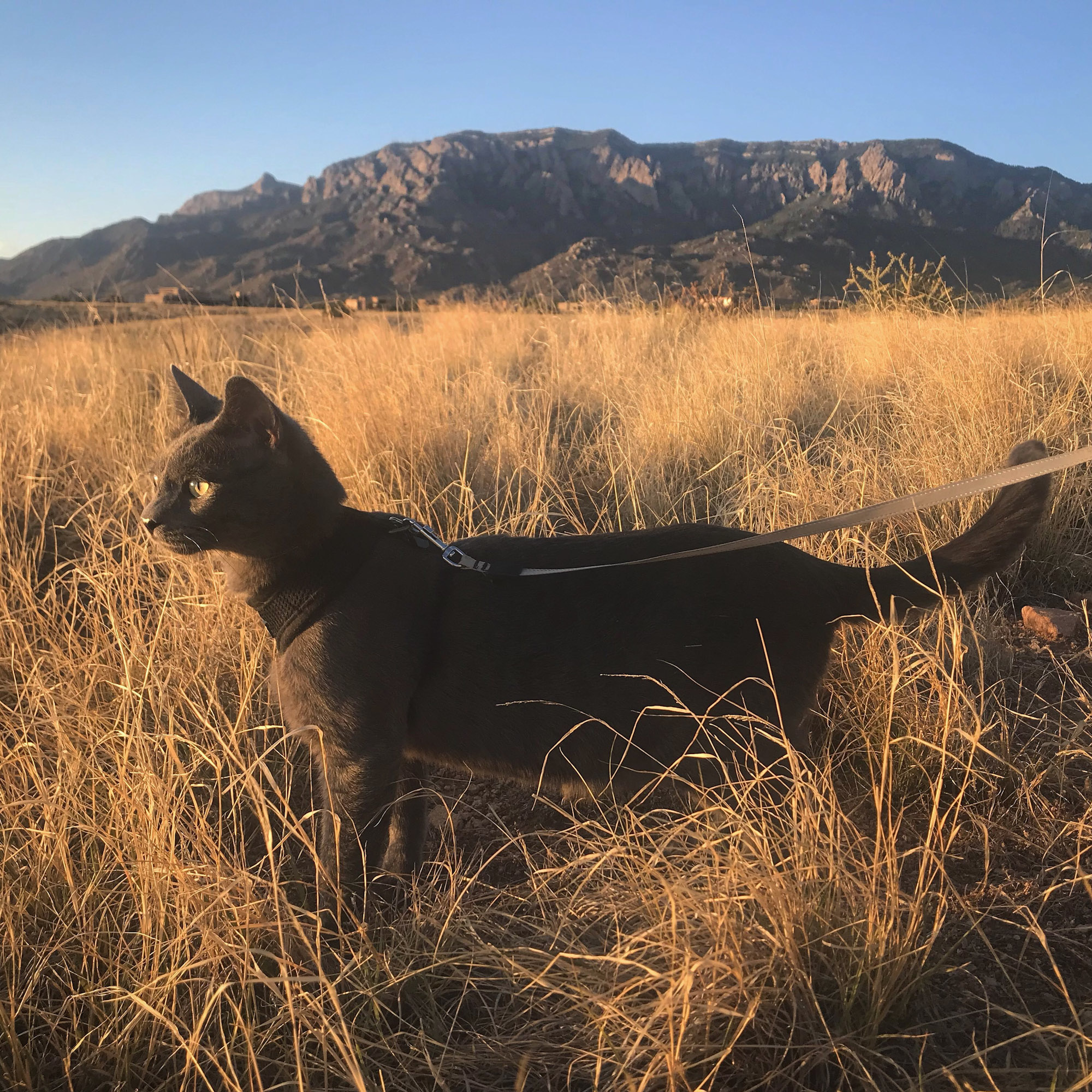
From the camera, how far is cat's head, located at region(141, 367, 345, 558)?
1.59 meters

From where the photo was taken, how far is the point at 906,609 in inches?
60.5

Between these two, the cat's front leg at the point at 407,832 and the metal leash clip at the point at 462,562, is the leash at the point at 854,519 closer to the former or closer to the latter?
the metal leash clip at the point at 462,562

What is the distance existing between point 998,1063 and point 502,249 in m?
88.3

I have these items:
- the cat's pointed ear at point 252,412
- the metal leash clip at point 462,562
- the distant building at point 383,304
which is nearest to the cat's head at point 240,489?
the cat's pointed ear at point 252,412

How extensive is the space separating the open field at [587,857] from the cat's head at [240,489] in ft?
1.48

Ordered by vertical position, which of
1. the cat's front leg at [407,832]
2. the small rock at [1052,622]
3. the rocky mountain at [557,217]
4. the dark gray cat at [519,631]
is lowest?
the cat's front leg at [407,832]

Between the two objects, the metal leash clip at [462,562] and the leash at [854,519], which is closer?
the leash at [854,519]

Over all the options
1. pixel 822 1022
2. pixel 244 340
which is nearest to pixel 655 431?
pixel 822 1022

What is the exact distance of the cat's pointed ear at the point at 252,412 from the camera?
1.57 m

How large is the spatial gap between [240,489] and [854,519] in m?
1.35

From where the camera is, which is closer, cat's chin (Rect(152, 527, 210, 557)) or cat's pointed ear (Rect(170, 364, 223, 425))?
cat's chin (Rect(152, 527, 210, 557))

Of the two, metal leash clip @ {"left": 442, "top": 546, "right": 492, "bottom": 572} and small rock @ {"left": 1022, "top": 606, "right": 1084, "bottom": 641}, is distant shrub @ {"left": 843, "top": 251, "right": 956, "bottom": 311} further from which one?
metal leash clip @ {"left": 442, "top": 546, "right": 492, "bottom": 572}

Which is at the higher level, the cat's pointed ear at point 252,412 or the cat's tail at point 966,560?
the cat's pointed ear at point 252,412

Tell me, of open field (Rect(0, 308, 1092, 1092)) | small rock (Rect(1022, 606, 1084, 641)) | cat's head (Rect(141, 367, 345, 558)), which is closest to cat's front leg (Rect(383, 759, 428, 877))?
open field (Rect(0, 308, 1092, 1092))
